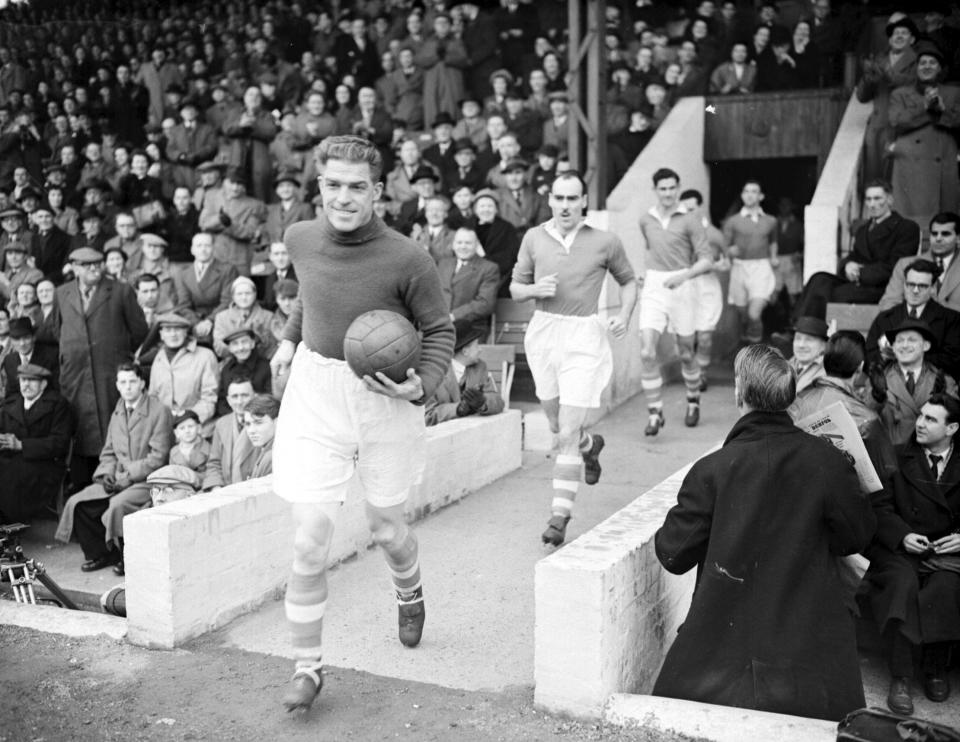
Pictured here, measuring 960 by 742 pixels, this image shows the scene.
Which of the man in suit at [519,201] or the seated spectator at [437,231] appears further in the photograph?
the man in suit at [519,201]

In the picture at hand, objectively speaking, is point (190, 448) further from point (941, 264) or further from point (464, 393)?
point (941, 264)

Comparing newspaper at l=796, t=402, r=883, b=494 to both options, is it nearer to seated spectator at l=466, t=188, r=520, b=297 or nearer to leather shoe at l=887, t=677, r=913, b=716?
leather shoe at l=887, t=677, r=913, b=716

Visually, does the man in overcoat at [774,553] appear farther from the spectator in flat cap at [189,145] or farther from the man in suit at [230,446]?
the spectator in flat cap at [189,145]

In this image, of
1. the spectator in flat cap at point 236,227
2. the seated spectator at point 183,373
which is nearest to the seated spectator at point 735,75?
the spectator in flat cap at point 236,227

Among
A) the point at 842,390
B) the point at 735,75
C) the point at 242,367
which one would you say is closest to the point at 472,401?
the point at 242,367

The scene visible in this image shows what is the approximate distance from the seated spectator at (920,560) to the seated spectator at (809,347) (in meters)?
0.81

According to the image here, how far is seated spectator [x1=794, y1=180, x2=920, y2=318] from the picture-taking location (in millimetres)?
9211

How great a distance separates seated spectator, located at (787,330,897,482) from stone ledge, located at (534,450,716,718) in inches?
58.5

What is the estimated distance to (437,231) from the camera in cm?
1073

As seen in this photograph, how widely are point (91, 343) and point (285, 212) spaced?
3346 millimetres

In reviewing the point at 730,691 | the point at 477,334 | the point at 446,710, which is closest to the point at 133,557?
the point at 446,710

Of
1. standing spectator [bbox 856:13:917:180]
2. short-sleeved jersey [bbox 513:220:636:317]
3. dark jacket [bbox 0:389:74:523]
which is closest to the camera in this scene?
short-sleeved jersey [bbox 513:220:636:317]

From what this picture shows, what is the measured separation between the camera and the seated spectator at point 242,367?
8.85 m

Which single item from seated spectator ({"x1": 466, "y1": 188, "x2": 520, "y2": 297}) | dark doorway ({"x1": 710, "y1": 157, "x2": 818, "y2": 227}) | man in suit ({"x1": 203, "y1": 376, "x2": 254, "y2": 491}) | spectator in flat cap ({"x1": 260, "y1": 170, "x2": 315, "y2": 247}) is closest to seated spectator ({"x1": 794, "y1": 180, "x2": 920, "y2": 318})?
seated spectator ({"x1": 466, "y1": 188, "x2": 520, "y2": 297})
